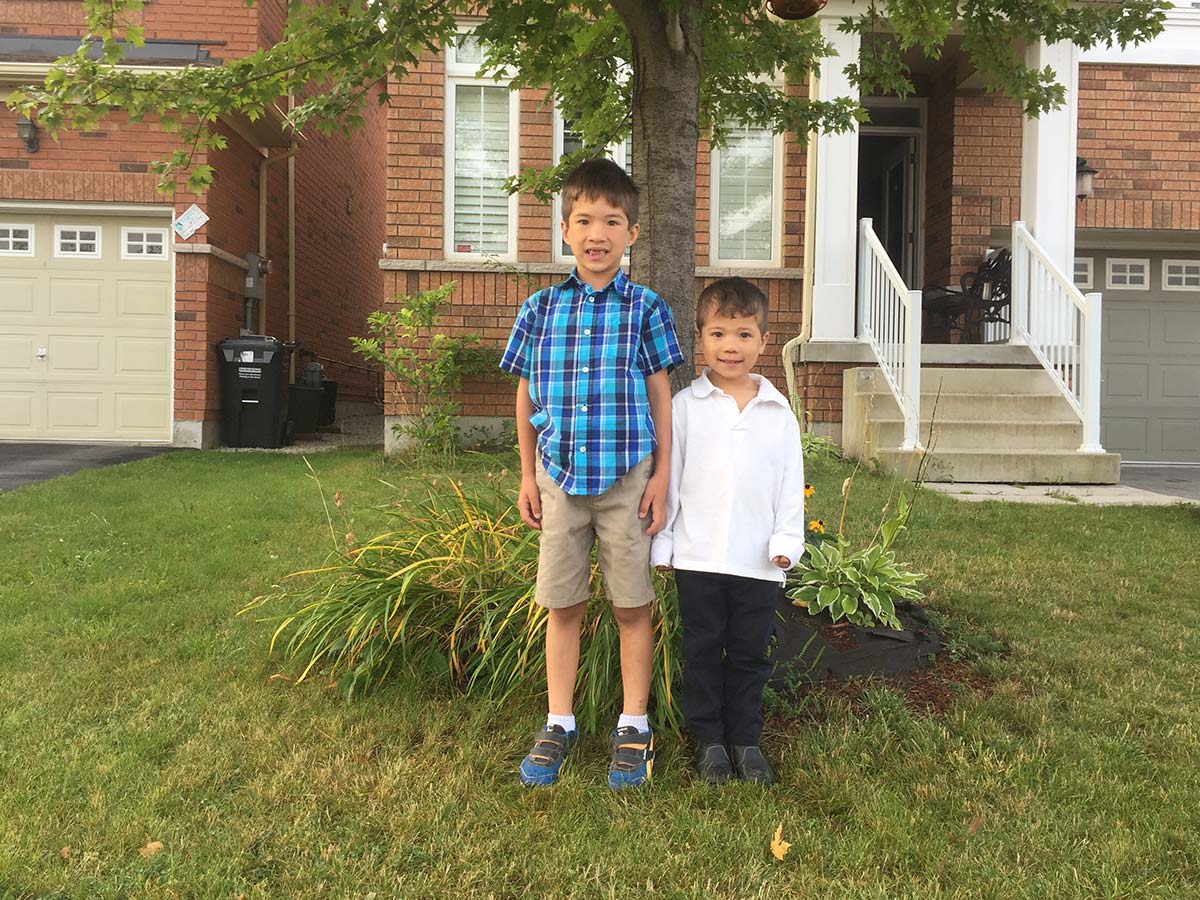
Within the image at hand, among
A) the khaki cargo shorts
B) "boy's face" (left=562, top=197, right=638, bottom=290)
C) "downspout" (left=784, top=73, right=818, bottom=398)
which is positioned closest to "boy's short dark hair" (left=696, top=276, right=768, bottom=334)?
"boy's face" (left=562, top=197, right=638, bottom=290)

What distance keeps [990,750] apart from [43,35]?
11.1 m

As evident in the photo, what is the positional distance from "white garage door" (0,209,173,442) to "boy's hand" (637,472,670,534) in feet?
27.6

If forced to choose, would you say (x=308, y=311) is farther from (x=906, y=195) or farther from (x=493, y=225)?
(x=906, y=195)

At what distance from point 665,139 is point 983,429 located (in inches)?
203

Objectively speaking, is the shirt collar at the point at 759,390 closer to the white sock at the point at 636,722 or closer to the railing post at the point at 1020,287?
the white sock at the point at 636,722

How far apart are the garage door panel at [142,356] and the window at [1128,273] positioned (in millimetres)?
10426

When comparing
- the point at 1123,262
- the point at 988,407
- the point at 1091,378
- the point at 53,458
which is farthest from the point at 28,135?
the point at 1123,262

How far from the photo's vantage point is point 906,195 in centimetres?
934

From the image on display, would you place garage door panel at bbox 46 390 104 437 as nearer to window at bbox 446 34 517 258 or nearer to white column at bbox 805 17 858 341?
window at bbox 446 34 517 258

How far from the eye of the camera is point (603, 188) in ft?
6.86

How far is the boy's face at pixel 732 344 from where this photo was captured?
2156mm

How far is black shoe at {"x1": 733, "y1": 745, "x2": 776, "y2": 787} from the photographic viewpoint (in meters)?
2.11

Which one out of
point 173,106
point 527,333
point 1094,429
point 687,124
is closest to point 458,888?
point 527,333

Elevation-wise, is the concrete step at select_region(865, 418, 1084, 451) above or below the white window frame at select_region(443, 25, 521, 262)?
below
